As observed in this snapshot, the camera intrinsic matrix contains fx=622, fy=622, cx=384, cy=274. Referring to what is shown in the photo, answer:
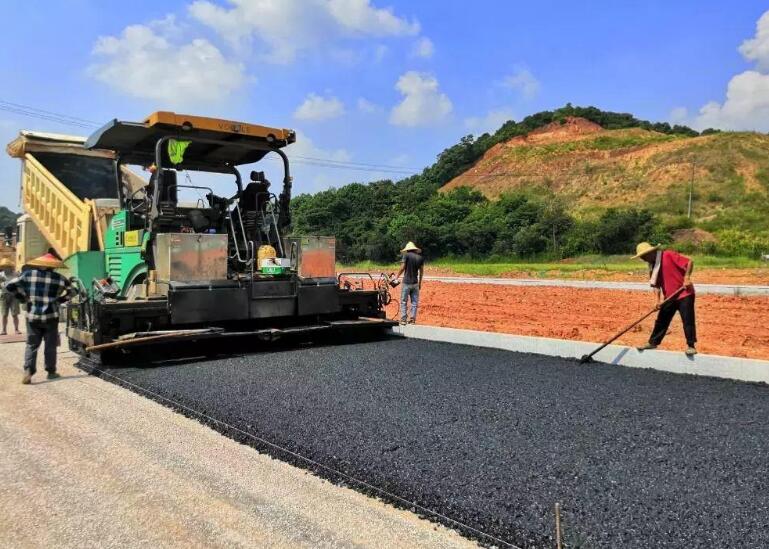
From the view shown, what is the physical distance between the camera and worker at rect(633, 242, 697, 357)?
615 cm

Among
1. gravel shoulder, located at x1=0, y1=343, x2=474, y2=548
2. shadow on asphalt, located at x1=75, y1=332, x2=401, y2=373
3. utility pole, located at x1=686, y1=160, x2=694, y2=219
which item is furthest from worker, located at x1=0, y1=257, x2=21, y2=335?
utility pole, located at x1=686, y1=160, x2=694, y2=219

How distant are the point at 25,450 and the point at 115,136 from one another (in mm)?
3968

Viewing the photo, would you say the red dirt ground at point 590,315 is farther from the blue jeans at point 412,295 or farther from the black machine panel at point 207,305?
the black machine panel at point 207,305

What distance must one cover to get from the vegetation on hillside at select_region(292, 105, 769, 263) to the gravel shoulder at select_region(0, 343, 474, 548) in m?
23.9

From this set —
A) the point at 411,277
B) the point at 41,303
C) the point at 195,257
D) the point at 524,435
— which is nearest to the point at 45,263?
the point at 41,303

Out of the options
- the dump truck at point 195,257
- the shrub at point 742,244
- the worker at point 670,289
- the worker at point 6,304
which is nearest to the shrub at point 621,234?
the shrub at point 742,244

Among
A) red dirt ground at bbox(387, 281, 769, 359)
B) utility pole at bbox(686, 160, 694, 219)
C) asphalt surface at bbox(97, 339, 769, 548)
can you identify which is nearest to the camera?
asphalt surface at bbox(97, 339, 769, 548)

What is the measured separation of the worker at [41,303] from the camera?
19.4 feet

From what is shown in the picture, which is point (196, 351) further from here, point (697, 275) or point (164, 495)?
point (697, 275)

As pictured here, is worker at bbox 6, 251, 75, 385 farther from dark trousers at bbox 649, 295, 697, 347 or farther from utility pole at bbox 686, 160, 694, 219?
utility pole at bbox 686, 160, 694, 219

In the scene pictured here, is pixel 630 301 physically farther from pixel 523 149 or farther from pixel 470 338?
pixel 523 149

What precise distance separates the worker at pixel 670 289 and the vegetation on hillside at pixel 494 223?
22.4 m

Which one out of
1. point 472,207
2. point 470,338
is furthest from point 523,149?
point 470,338

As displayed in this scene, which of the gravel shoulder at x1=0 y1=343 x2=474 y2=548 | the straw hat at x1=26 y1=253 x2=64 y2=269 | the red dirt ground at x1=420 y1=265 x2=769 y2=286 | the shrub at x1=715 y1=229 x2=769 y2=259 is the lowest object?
the gravel shoulder at x1=0 y1=343 x2=474 y2=548
